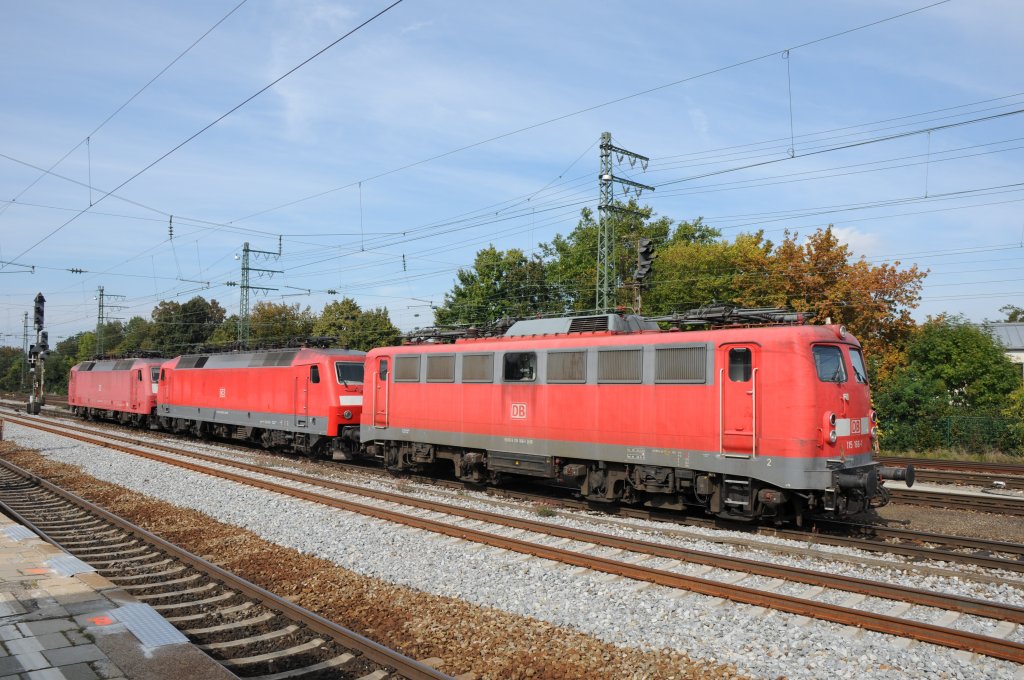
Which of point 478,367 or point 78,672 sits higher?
point 478,367

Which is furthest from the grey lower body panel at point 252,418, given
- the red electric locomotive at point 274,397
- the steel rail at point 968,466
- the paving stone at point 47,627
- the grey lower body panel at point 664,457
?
the steel rail at point 968,466

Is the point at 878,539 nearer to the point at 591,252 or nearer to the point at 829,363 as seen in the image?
the point at 829,363

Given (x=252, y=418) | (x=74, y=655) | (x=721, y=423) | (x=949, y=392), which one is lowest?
(x=74, y=655)

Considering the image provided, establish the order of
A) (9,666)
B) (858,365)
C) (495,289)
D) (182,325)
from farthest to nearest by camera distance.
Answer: (182,325) → (495,289) → (858,365) → (9,666)

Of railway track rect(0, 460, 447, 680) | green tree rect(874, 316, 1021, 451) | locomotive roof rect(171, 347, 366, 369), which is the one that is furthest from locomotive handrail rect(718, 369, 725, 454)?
green tree rect(874, 316, 1021, 451)

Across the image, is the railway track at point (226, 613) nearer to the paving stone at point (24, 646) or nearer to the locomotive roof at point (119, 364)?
the paving stone at point (24, 646)

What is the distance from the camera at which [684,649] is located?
7.49 meters

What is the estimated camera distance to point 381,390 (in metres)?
20.2

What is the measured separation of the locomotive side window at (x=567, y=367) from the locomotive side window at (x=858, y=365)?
5002mm

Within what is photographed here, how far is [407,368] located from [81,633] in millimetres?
12342

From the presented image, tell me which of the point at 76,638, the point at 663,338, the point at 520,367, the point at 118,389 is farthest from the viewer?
the point at 118,389

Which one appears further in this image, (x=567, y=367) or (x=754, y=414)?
(x=567, y=367)

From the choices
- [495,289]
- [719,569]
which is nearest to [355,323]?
[495,289]

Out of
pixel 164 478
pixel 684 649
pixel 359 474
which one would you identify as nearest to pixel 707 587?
pixel 684 649
